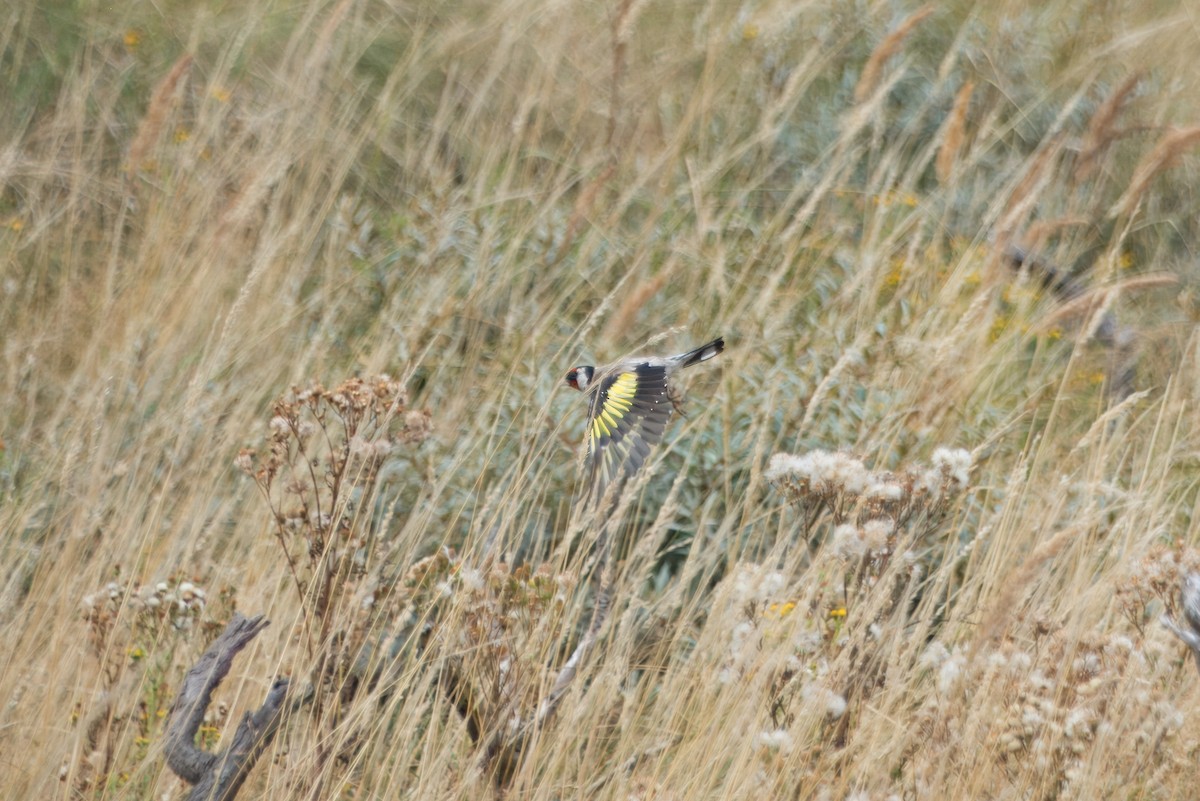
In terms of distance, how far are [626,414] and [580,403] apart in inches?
5.6

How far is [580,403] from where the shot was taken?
2.80m

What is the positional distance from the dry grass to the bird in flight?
12 cm

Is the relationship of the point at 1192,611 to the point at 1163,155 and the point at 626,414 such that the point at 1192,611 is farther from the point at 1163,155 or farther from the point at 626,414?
the point at 1163,155

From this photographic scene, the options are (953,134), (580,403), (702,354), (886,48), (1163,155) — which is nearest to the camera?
(580,403)

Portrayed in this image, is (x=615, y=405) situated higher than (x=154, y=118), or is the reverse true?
(x=154, y=118)

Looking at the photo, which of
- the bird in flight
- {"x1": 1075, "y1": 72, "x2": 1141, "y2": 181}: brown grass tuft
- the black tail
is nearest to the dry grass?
{"x1": 1075, "y1": 72, "x2": 1141, "y2": 181}: brown grass tuft

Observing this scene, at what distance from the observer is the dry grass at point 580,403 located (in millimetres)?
2293

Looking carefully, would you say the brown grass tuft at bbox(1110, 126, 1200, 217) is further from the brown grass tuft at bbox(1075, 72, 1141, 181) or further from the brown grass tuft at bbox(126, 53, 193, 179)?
the brown grass tuft at bbox(126, 53, 193, 179)

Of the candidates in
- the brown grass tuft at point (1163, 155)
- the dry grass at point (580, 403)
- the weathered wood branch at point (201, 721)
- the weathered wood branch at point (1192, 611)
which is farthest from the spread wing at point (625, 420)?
the brown grass tuft at point (1163, 155)

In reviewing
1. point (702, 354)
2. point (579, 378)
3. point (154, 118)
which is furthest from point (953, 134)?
point (154, 118)

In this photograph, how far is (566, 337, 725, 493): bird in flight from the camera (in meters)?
2.57

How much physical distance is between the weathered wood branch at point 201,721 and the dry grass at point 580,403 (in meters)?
0.09

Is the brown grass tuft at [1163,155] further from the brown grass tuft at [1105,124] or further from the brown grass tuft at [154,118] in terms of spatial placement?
the brown grass tuft at [154,118]

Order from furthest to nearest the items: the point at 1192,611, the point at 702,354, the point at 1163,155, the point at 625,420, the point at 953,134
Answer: the point at 953,134, the point at 1163,155, the point at 702,354, the point at 625,420, the point at 1192,611
